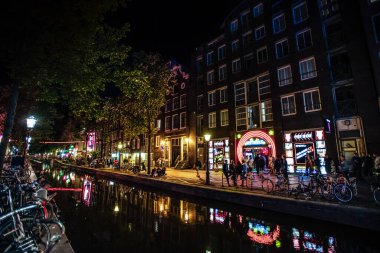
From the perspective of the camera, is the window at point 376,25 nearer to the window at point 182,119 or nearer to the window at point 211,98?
the window at point 211,98

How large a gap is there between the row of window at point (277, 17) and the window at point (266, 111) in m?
8.06

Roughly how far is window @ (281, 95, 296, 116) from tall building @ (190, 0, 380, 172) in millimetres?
97

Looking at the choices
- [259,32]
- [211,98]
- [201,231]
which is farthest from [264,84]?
[201,231]

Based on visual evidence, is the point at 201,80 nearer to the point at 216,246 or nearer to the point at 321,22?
the point at 321,22

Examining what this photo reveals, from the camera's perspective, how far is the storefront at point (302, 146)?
1933 cm

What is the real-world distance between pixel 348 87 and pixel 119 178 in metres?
24.3

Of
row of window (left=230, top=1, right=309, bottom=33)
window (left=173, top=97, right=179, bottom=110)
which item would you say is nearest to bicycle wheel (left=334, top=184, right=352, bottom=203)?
row of window (left=230, top=1, right=309, bottom=33)

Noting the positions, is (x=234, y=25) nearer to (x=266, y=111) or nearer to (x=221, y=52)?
(x=221, y=52)

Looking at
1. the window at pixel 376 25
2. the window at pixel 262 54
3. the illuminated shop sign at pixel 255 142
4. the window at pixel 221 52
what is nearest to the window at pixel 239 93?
the window at pixel 262 54

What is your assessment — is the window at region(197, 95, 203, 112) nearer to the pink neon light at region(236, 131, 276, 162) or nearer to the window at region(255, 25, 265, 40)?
the pink neon light at region(236, 131, 276, 162)

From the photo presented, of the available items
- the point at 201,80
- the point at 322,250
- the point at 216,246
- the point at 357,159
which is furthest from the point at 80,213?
the point at 201,80

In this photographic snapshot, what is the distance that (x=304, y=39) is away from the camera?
21828 mm

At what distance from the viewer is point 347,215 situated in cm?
827

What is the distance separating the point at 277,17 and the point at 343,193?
21209 mm
